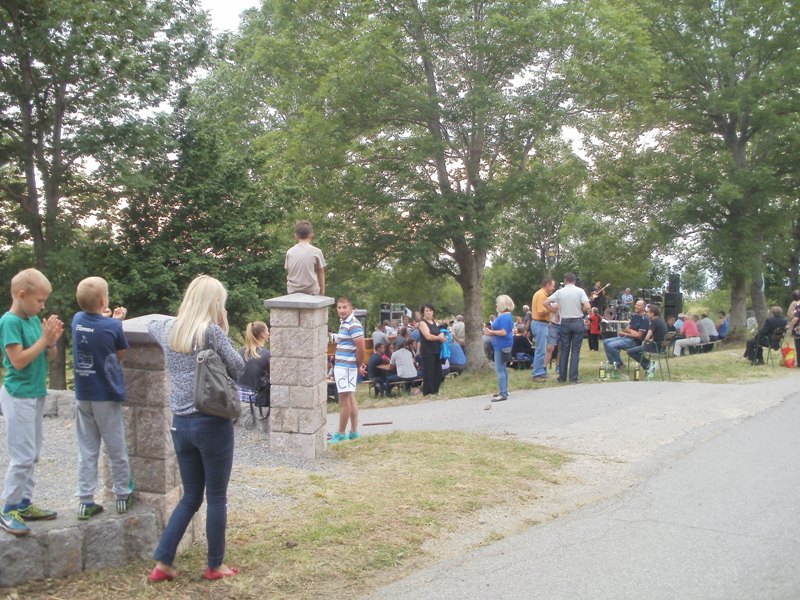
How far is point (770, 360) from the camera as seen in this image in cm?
1744

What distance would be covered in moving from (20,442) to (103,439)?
1.59 ft

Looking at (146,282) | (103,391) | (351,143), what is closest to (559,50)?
(351,143)

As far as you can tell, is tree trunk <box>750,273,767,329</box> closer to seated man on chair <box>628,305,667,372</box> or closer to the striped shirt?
seated man on chair <box>628,305,667,372</box>

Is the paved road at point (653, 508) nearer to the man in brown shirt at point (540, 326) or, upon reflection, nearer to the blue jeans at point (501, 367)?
the blue jeans at point (501, 367)

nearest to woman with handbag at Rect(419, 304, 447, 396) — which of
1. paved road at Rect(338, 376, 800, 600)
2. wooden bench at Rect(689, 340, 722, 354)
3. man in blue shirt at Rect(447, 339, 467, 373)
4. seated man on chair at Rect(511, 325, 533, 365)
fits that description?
paved road at Rect(338, 376, 800, 600)

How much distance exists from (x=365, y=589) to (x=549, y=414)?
262 inches

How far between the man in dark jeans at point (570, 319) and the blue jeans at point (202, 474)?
9.89 metres

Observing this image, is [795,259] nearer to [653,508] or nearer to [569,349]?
[569,349]

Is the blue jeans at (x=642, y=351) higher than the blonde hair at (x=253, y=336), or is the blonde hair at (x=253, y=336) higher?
the blonde hair at (x=253, y=336)

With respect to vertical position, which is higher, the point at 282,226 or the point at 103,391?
the point at 282,226

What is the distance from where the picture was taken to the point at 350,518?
5.89 metres

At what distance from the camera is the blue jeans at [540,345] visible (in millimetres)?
14445

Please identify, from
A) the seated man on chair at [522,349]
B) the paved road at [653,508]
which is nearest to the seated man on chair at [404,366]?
the paved road at [653,508]

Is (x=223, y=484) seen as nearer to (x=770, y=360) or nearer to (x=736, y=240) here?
(x=770, y=360)
